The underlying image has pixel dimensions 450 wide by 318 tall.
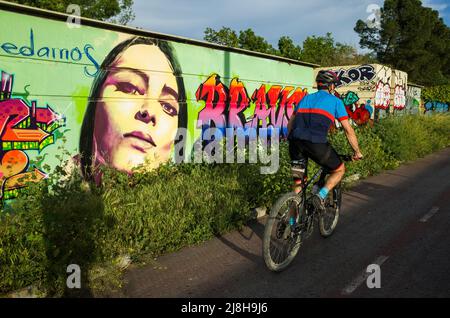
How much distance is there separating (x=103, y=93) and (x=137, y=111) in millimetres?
802

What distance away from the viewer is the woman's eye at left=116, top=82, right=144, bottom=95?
7.18 meters

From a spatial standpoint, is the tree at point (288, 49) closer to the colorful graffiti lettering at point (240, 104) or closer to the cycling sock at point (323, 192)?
the colorful graffiti lettering at point (240, 104)

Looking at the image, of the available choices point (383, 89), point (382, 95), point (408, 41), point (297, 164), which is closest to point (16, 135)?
point (297, 164)

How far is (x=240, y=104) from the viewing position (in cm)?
1034

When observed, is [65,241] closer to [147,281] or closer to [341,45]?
[147,281]

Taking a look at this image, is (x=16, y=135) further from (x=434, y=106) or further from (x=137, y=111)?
(x=434, y=106)

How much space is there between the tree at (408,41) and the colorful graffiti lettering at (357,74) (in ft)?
86.1

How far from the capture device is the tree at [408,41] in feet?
134

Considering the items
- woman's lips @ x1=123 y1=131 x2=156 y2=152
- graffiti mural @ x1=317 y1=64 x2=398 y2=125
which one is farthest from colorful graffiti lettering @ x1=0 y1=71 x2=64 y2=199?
graffiti mural @ x1=317 y1=64 x2=398 y2=125

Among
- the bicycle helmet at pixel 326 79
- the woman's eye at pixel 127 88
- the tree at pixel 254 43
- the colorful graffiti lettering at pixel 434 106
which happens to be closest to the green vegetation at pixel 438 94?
the colorful graffiti lettering at pixel 434 106

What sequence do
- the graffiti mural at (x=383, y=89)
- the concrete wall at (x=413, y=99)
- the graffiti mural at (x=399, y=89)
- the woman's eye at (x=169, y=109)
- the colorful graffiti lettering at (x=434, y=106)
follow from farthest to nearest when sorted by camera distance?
1. the colorful graffiti lettering at (x=434, y=106)
2. the concrete wall at (x=413, y=99)
3. the graffiti mural at (x=399, y=89)
4. the graffiti mural at (x=383, y=89)
5. the woman's eye at (x=169, y=109)

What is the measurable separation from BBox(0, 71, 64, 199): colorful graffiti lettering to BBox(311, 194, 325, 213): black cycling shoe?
378cm

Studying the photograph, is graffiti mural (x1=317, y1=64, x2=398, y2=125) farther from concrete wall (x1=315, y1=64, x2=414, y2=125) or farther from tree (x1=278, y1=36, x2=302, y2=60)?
tree (x1=278, y1=36, x2=302, y2=60)
